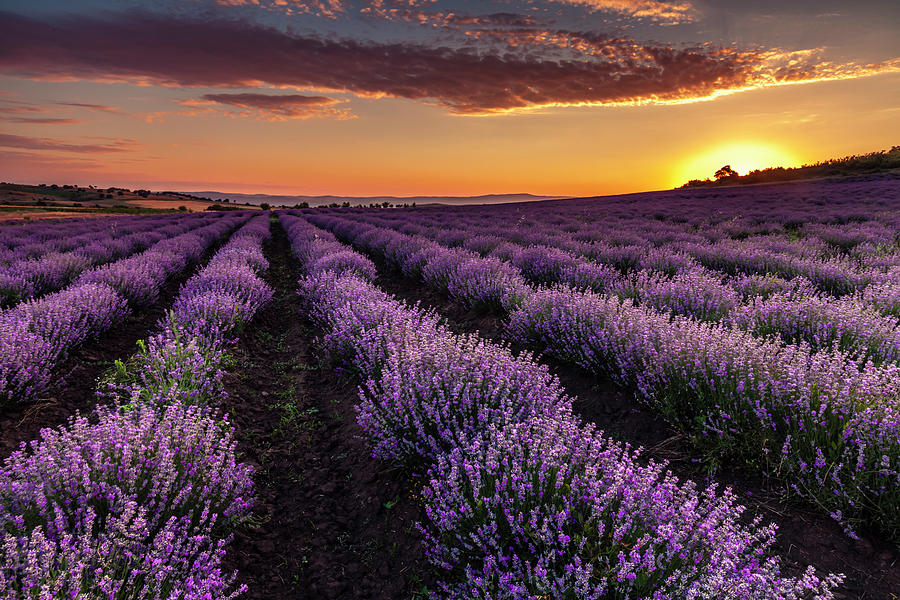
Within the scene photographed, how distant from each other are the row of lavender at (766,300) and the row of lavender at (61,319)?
5823 mm

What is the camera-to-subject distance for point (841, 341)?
3.56 metres

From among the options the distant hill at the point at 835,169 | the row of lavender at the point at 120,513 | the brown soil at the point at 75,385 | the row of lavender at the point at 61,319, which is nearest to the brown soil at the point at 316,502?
the row of lavender at the point at 120,513

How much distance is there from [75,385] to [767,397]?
6182 mm

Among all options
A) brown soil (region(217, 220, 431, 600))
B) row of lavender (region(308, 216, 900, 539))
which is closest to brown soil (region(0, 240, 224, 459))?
brown soil (region(217, 220, 431, 600))

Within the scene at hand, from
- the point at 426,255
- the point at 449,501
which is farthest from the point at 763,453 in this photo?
the point at 426,255

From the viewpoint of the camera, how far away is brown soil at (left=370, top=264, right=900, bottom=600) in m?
2.05

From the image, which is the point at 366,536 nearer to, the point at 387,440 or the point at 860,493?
the point at 387,440

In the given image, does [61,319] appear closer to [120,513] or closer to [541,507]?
[120,513]

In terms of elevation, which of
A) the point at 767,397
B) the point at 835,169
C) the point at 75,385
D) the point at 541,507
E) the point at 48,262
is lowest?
the point at 75,385

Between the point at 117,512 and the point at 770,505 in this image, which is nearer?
the point at 117,512

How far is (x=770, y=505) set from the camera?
249 centimetres

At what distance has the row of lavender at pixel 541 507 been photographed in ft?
5.01

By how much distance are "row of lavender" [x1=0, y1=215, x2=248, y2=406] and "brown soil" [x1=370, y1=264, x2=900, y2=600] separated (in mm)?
4805

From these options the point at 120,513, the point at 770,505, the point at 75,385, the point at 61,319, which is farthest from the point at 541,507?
the point at 61,319
